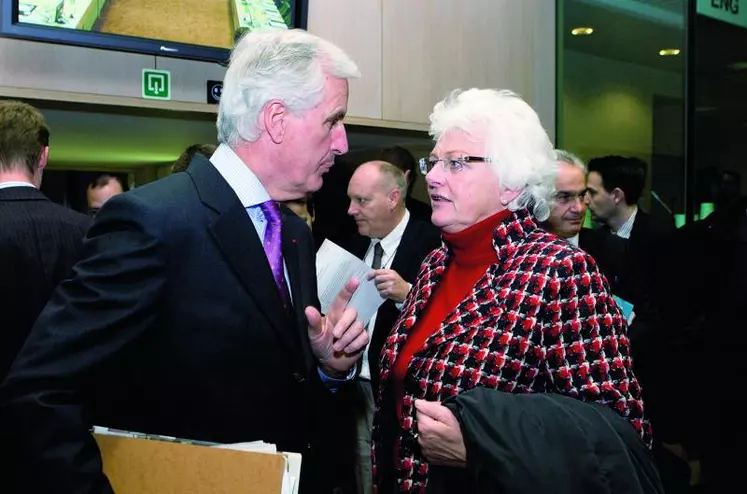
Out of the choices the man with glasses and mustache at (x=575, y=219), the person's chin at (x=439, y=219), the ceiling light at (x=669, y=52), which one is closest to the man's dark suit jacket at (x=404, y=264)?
the man with glasses and mustache at (x=575, y=219)

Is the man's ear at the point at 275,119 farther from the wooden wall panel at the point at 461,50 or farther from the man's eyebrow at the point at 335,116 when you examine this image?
the wooden wall panel at the point at 461,50

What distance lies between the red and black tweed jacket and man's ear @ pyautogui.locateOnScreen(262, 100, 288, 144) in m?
0.58

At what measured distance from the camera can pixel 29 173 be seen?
2527 millimetres

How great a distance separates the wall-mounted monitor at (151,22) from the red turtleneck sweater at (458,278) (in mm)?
2150

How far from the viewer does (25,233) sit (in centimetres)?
239

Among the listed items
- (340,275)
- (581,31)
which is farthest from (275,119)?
(581,31)

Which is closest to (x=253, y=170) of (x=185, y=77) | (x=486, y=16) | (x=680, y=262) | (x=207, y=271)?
(x=207, y=271)

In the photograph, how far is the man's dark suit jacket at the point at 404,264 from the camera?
3.16 m

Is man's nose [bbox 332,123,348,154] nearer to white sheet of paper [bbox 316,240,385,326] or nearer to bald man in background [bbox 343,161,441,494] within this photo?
white sheet of paper [bbox 316,240,385,326]

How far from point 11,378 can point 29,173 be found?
5.37ft

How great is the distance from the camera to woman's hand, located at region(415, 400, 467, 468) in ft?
4.85

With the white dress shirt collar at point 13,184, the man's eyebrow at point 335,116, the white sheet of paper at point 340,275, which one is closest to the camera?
the man's eyebrow at point 335,116

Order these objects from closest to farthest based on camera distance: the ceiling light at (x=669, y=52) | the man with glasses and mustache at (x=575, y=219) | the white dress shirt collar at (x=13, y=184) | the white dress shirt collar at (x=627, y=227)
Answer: the white dress shirt collar at (x=13, y=184) → the man with glasses and mustache at (x=575, y=219) → the white dress shirt collar at (x=627, y=227) → the ceiling light at (x=669, y=52)

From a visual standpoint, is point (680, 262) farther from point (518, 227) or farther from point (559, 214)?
point (518, 227)
